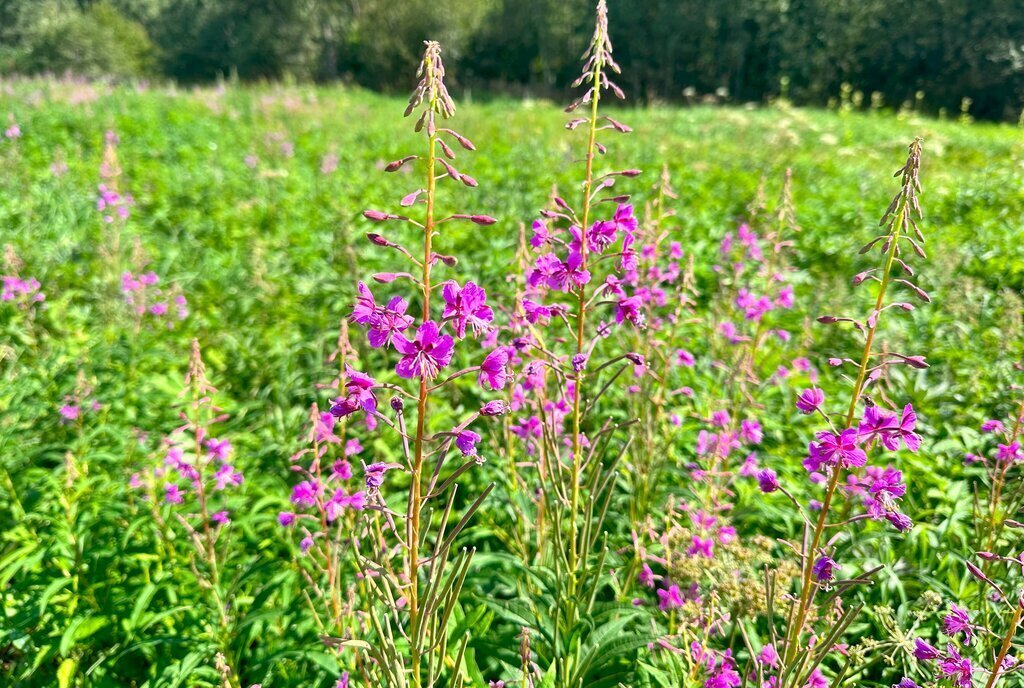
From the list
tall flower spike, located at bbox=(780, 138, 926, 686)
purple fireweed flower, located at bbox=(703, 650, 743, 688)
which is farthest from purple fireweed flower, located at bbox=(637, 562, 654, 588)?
tall flower spike, located at bbox=(780, 138, 926, 686)

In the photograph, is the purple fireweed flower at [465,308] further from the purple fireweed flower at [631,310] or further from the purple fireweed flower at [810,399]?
the purple fireweed flower at [810,399]

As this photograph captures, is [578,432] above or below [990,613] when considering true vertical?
above

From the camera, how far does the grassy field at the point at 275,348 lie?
2.55 metres

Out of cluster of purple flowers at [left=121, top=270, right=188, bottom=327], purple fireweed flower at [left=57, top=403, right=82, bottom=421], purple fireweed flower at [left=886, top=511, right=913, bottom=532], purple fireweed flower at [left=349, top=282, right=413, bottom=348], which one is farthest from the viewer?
cluster of purple flowers at [left=121, top=270, right=188, bottom=327]

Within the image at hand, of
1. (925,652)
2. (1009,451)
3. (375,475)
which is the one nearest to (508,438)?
(375,475)

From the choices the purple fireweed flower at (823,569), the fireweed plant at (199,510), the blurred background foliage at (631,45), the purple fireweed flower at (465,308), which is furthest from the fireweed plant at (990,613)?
the blurred background foliage at (631,45)

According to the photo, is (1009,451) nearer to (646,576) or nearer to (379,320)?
(646,576)

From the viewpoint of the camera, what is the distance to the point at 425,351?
1434 mm

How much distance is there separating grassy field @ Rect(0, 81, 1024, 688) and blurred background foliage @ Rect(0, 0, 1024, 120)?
12843 mm

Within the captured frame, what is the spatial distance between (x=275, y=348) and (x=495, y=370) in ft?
11.8

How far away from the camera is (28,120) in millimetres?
11039

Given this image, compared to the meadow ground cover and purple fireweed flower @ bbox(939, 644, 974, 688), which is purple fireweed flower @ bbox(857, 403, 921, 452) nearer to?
the meadow ground cover

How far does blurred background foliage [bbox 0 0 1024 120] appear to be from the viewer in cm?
2380

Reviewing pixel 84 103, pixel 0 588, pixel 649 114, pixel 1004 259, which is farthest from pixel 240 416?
pixel 649 114
